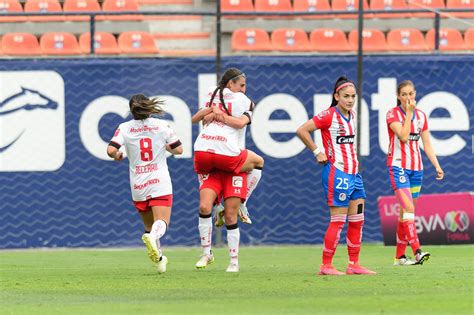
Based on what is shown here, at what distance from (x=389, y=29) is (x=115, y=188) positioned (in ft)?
22.9

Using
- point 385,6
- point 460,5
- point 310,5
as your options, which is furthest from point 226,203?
point 460,5

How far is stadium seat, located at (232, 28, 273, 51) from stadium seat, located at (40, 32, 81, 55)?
2796 mm

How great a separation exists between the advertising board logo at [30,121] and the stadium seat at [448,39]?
21.8 ft

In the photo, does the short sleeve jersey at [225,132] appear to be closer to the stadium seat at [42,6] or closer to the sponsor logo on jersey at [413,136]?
the sponsor logo on jersey at [413,136]

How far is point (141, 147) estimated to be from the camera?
41.2 feet

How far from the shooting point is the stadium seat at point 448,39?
67.6 ft

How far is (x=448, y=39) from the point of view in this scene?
21.0 m

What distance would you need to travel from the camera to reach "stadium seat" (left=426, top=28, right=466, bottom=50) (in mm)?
20594

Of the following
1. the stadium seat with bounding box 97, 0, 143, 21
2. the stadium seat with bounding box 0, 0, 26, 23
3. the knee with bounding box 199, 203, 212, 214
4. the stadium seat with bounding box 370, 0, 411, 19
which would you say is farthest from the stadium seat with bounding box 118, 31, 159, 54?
the knee with bounding box 199, 203, 212, 214

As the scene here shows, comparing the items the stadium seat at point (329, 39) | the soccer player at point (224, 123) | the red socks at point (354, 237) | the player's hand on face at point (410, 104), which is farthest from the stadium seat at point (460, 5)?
the red socks at point (354, 237)

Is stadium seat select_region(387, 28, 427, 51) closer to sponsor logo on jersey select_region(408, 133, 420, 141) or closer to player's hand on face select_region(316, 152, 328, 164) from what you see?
sponsor logo on jersey select_region(408, 133, 420, 141)

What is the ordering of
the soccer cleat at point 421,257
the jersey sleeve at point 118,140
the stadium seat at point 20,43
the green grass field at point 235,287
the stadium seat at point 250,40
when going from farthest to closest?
the stadium seat at point 250,40, the stadium seat at point 20,43, the soccer cleat at point 421,257, the jersey sleeve at point 118,140, the green grass field at point 235,287

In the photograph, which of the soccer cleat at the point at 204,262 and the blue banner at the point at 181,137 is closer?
the soccer cleat at the point at 204,262

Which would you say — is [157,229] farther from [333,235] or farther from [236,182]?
[333,235]
